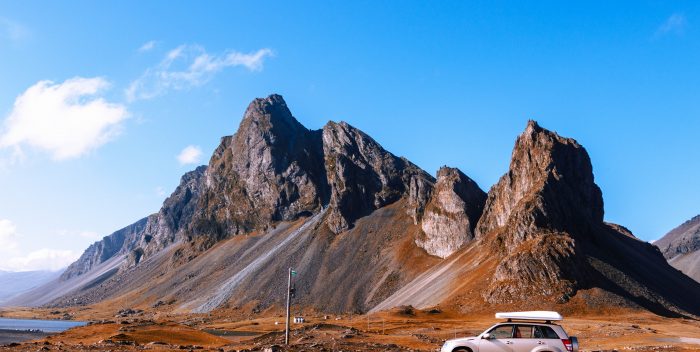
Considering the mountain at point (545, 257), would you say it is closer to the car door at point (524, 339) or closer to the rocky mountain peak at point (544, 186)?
the rocky mountain peak at point (544, 186)

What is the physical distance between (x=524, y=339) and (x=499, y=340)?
51.0 inches

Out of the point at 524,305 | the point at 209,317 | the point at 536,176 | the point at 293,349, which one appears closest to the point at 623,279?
the point at 524,305

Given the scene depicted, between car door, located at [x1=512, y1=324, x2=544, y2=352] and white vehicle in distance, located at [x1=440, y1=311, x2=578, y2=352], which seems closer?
white vehicle in distance, located at [x1=440, y1=311, x2=578, y2=352]

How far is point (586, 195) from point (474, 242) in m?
37.1

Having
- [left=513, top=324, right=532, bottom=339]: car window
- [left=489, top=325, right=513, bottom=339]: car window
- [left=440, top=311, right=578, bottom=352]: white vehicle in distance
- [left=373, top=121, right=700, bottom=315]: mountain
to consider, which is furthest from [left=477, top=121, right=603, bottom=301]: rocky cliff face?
[left=489, top=325, right=513, bottom=339]: car window

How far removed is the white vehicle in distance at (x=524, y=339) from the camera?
32062mm

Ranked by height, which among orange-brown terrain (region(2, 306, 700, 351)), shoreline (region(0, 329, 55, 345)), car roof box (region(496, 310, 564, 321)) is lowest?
orange-brown terrain (region(2, 306, 700, 351))

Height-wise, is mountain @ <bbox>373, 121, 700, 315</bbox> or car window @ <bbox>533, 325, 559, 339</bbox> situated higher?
mountain @ <bbox>373, 121, 700, 315</bbox>

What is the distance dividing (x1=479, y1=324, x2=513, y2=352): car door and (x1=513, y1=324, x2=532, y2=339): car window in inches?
10.3

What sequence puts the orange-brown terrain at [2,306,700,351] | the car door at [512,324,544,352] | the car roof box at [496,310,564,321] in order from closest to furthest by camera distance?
1. the car door at [512,324,544,352]
2. the car roof box at [496,310,564,321]
3. the orange-brown terrain at [2,306,700,351]

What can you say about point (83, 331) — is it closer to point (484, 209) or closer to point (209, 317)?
point (209, 317)

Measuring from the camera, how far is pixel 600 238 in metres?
160

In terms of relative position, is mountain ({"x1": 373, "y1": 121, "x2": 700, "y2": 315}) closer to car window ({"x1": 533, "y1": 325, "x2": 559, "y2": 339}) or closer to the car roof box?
the car roof box

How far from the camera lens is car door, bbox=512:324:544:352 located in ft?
106
